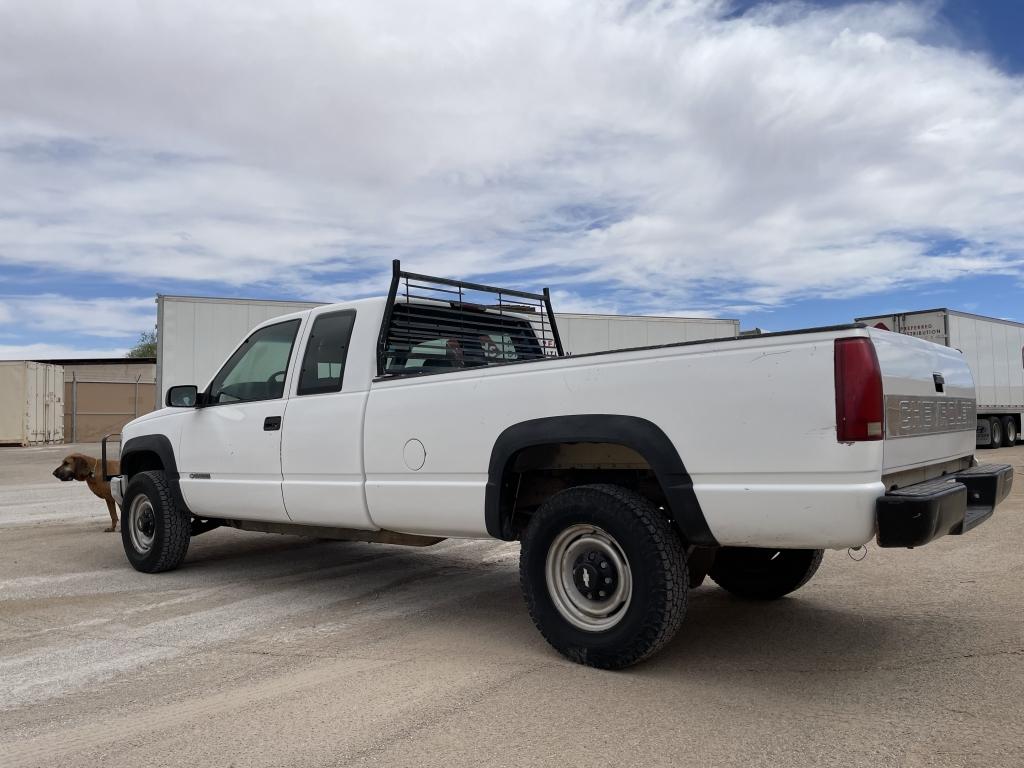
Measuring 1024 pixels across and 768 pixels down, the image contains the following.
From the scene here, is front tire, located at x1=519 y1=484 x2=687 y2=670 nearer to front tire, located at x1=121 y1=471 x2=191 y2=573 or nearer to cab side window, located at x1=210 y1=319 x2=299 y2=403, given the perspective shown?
cab side window, located at x1=210 y1=319 x2=299 y2=403

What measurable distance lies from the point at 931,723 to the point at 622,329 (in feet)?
62.9

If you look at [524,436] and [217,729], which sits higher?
[524,436]

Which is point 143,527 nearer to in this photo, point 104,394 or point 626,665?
point 626,665

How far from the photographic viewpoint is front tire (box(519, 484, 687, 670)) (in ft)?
12.5

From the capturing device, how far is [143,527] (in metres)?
7.03

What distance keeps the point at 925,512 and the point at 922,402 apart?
861 millimetres

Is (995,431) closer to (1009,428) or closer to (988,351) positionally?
(1009,428)

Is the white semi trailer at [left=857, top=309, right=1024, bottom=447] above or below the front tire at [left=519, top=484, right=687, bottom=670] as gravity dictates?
above

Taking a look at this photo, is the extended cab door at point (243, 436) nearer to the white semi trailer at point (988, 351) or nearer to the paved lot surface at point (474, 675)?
the paved lot surface at point (474, 675)

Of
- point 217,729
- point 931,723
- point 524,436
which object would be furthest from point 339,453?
point 931,723

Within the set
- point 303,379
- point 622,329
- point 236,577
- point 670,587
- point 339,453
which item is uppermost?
point 622,329

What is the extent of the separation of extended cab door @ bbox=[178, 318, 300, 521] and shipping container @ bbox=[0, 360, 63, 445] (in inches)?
895

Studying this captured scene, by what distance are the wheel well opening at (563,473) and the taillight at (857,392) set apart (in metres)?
1.01

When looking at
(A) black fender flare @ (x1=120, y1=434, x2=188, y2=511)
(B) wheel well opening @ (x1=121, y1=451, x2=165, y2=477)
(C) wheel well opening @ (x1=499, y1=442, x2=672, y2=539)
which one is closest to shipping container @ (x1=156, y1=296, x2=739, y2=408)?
(B) wheel well opening @ (x1=121, y1=451, x2=165, y2=477)
